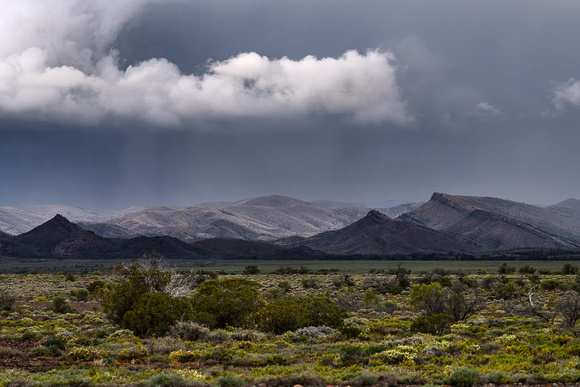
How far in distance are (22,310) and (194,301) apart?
1417 centimetres

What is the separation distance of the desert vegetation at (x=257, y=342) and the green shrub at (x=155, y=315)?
5cm

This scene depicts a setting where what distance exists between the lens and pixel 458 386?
1307cm

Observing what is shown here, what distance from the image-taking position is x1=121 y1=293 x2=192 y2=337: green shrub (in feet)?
78.7

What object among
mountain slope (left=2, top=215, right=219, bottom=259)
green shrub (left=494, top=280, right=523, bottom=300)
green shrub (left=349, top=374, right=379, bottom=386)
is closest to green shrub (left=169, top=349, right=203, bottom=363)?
green shrub (left=349, top=374, right=379, bottom=386)

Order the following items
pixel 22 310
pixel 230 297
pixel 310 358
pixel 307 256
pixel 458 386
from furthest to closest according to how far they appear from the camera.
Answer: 1. pixel 307 256
2. pixel 22 310
3. pixel 230 297
4. pixel 310 358
5. pixel 458 386

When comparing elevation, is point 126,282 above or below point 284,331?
above

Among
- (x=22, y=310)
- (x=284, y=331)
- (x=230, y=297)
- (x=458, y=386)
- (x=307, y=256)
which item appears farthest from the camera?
(x=307, y=256)

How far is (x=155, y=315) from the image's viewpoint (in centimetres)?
2406

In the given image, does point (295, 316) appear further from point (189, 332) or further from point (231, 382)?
point (231, 382)

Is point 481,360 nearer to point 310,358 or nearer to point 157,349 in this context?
point 310,358

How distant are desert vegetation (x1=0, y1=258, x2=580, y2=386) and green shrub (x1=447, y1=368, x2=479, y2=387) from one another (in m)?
0.03

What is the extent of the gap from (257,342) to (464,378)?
10.7 m

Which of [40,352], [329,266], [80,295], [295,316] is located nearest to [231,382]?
[40,352]

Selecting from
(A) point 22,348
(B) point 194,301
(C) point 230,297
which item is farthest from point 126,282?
(A) point 22,348
